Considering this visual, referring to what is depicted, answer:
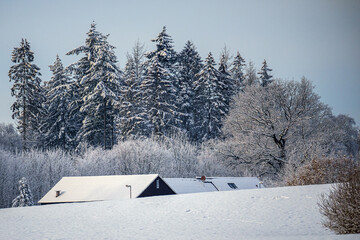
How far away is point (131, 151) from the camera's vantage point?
3916 cm

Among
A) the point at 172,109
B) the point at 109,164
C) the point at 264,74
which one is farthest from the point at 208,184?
the point at 264,74

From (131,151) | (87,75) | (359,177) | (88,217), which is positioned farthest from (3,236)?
(87,75)

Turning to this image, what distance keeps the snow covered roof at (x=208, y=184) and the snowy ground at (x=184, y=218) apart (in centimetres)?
621

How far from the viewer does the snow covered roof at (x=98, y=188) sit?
2908cm

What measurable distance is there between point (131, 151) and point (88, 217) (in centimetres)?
1829

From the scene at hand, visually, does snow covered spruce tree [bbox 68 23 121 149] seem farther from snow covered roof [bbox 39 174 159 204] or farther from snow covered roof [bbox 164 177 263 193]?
snow covered roof [bbox 164 177 263 193]

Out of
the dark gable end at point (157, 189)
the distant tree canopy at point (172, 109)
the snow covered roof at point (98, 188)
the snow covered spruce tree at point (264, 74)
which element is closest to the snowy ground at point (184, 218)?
the dark gable end at point (157, 189)

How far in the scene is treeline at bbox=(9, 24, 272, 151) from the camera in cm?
4356

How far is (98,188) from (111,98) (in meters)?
14.8

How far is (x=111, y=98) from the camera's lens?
43.6 m

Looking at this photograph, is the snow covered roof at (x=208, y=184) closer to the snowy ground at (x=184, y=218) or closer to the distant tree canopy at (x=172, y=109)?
the distant tree canopy at (x=172, y=109)

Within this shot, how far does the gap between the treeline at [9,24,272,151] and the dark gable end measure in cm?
1314

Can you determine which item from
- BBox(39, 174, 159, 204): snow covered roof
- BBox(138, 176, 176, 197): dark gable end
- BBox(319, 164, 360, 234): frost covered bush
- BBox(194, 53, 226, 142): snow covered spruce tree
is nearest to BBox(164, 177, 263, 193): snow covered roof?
BBox(138, 176, 176, 197): dark gable end

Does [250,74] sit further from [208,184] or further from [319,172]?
[319,172]
